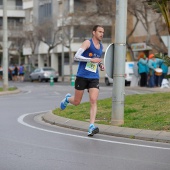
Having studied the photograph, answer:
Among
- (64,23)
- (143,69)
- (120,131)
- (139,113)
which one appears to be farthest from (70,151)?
(64,23)

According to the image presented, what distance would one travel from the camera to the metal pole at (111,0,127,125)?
458 inches

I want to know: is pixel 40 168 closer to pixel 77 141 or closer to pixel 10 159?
pixel 10 159

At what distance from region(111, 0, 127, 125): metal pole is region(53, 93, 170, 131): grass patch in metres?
0.29

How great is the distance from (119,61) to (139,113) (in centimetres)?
173

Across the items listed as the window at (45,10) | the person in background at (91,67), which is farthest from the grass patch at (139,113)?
the window at (45,10)

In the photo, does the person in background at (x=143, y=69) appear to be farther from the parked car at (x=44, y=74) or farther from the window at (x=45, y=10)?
the window at (x=45, y=10)

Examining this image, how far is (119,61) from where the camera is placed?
11.7m

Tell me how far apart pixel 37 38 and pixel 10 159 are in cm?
5546

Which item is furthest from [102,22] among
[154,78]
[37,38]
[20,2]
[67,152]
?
[67,152]

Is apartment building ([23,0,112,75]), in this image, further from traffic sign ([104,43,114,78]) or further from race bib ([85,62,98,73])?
race bib ([85,62,98,73])

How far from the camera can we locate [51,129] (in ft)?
38.9

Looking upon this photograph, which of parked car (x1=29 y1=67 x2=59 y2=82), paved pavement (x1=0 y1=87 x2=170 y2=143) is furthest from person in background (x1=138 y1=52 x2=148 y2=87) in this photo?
parked car (x1=29 y1=67 x2=59 y2=82)

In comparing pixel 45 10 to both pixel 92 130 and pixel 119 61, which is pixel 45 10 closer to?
pixel 119 61

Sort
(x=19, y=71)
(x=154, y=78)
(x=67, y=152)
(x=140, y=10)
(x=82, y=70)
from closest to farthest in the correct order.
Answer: (x=67, y=152) < (x=82, y=70) < (x=154, y=78) < (x=140, y=10) < (x=19, y=71)
